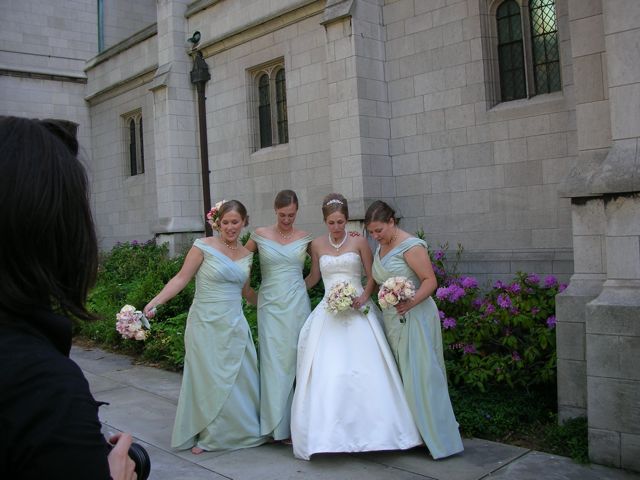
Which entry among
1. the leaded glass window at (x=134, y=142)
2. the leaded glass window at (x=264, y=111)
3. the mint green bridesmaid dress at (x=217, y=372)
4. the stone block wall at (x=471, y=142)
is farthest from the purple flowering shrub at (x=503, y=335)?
the leaded glass window at (x=134, y=142)

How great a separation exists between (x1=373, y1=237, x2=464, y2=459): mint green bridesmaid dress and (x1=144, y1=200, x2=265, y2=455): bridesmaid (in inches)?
52.7

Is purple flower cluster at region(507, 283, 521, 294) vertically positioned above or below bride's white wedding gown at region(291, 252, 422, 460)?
above

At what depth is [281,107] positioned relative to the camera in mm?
12703

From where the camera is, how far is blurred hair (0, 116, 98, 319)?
1.18m

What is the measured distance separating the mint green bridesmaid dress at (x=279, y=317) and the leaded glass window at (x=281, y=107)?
6882 mm

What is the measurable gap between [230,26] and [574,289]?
986 centimetres

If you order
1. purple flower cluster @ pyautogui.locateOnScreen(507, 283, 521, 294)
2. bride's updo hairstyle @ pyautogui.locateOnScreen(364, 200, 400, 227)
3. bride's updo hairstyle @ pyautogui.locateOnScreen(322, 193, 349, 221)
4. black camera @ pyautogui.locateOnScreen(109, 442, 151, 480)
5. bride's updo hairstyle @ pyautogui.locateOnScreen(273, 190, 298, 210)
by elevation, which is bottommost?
purple flower cluster @ pyautogui.locateOnScreen(507, 283, 521, 294)

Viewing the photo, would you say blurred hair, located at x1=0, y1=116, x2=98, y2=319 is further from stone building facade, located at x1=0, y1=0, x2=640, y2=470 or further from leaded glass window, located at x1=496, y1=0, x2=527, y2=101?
leaded glass window, located at x1=496, y1=0, x2=527, y2=101

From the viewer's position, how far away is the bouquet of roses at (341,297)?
5340mm

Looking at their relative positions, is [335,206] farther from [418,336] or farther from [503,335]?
[503,335]

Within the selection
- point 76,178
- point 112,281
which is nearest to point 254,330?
point 112,281

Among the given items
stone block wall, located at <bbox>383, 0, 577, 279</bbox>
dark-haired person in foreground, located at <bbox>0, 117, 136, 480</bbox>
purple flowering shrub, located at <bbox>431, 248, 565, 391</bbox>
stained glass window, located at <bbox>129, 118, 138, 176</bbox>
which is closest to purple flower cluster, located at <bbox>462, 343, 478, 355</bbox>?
purple flowering shrub, located at <bbox>431, 248, 565, 391</bbox>

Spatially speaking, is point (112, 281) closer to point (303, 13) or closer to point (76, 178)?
point (303, 13)

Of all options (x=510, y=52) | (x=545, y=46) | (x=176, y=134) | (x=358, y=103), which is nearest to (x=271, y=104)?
(x=176, y=134)
